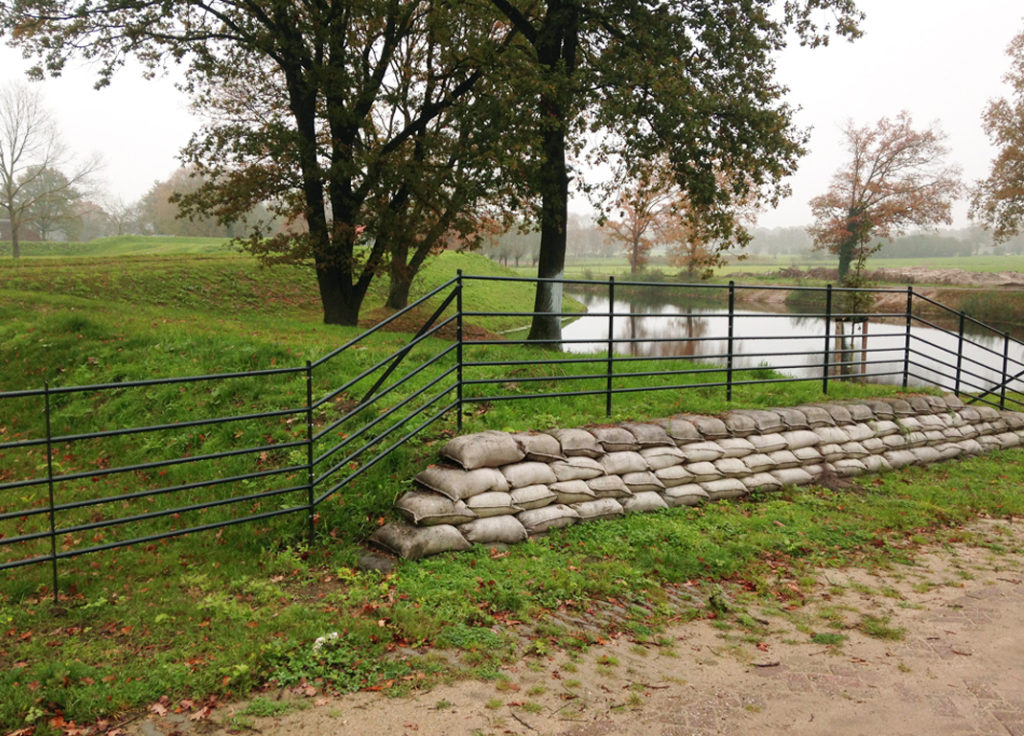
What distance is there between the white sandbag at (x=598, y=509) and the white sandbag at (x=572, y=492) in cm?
5

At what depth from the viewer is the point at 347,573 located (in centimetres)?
487

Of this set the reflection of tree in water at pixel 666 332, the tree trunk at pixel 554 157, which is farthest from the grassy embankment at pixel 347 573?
the reflection of tree in water at pixel 666 332

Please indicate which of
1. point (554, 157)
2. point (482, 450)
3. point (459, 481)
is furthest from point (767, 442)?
point (554, 157)

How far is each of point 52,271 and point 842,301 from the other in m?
31.5

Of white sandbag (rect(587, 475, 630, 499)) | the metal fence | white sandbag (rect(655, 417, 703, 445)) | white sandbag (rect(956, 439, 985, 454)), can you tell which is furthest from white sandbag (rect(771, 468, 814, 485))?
white sandbag (rect(956, 439, 985, 454))

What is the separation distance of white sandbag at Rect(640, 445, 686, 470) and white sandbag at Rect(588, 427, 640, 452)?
134mm

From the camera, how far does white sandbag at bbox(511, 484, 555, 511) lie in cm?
571

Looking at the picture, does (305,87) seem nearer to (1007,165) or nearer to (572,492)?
(572,492)

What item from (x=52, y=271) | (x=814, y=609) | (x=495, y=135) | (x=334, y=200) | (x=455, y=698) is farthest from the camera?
(x=52, y=271)

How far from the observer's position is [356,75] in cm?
1526

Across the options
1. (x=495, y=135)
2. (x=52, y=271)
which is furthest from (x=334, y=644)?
(x=52, y=271)

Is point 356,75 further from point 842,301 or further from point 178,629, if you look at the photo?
point 842,301

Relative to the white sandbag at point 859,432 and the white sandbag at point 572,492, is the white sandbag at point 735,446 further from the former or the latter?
the white sandbag at point 572,492

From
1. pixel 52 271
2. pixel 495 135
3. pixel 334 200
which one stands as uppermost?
pixel 495 135
